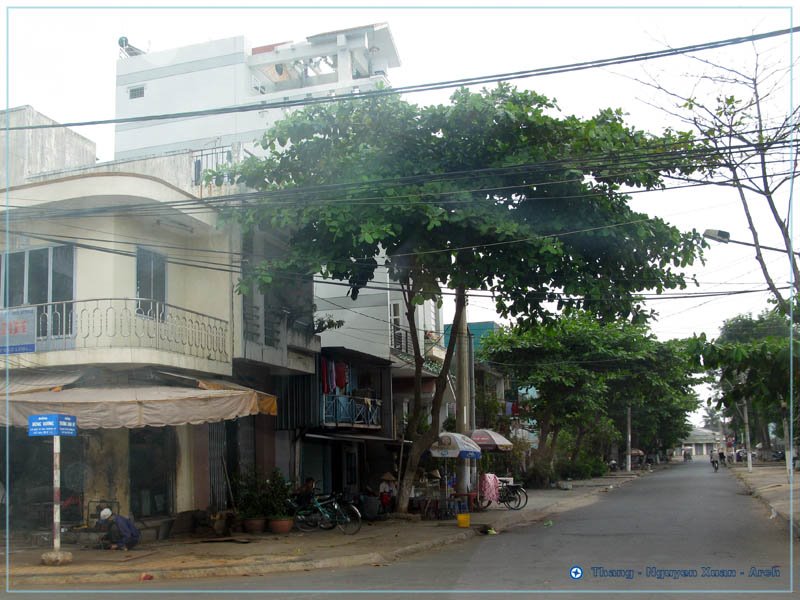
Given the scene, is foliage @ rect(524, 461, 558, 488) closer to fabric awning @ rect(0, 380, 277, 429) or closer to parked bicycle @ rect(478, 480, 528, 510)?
parked bicycle @ rect(478, 480, 528, 510)

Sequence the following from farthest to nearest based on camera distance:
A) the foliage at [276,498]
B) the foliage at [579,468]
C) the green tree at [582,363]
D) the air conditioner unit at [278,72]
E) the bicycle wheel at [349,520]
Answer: the foliage at [579,468] < the air conditioner unit at [278,72] < the green tree at [582,363] < the foliage at [276,498] < the bicycle wheel at [349,520]

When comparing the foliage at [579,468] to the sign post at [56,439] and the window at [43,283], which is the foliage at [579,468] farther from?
the sign post at [56,439]

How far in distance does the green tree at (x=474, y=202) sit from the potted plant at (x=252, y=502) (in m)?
4.80

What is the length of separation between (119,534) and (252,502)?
13.8 ft

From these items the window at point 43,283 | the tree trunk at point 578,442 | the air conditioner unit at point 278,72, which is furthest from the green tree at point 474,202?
the tree trunk at point 578,442

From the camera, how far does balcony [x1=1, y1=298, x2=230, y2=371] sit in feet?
50.6

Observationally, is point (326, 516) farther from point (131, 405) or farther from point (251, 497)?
point (131, 405)

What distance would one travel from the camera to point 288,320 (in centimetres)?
2089

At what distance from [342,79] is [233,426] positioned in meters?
30.1

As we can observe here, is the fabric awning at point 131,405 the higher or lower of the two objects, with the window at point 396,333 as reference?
lower

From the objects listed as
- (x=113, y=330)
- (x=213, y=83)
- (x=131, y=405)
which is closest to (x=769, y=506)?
(x=131, y=405)

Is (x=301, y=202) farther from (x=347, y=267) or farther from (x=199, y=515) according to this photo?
(x=199, y=515)

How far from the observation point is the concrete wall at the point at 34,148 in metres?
18.0

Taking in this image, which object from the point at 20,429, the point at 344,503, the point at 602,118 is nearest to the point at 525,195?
the point at 602,118
